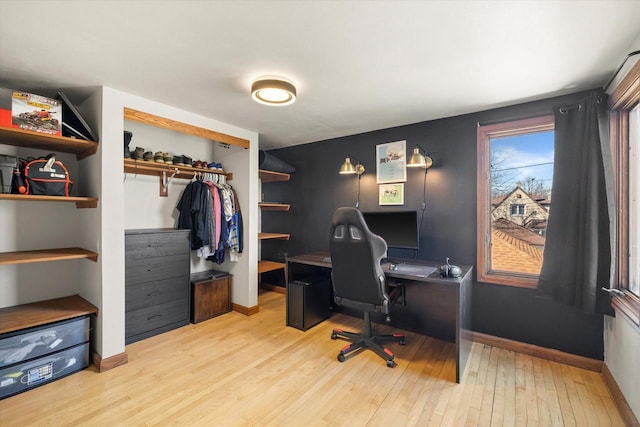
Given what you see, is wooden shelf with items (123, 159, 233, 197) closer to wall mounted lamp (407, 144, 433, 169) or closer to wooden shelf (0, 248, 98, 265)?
wooden shelf (0, 248, 98, 265)

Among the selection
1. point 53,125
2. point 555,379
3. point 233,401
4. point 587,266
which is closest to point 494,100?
point 587,266

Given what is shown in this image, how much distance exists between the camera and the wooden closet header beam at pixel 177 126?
2.45 meters

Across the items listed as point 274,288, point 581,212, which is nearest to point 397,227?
point 581,212

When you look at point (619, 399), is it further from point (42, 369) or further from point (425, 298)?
point (42, 369)

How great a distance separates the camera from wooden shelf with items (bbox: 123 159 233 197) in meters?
2.93

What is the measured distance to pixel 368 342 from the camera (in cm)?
254

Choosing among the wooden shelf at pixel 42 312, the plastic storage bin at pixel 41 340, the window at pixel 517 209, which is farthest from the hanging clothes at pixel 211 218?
the window at pixel 517 209

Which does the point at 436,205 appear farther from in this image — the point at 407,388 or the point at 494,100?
the point at 407,388

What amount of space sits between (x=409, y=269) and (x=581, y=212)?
1.37m

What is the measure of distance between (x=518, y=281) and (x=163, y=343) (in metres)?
3.39

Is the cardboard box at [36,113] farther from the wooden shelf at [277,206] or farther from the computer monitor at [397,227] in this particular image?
the computer monitor at [397,227]

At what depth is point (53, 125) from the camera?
212 centimetres

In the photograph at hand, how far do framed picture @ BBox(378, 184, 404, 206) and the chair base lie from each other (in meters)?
1.34

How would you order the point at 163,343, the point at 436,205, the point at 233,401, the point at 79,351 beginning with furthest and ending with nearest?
the point at 436,205 < the point at 163,343 < the point at 79,351 < the point at 233,401
